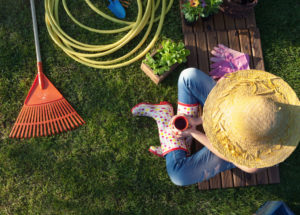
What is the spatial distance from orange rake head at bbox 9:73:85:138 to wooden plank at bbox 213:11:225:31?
211 cm

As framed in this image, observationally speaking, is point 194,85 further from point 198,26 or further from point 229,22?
point 229,22

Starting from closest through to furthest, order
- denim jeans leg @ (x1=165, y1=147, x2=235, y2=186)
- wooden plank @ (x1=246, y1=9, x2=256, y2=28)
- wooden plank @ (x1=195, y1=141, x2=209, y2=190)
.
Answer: denim jeans leg @ (x1=165, y1=147, x2=235, y2=186)
wooden plank @ (x1=195, y1=141, x2=209, y2=190)
wooden plank @ (x1=246, y1=9, x2=256, y2=28)

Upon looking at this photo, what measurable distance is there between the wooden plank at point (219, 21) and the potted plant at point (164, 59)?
0.65m

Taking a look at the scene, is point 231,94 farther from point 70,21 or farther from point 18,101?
point 18,101

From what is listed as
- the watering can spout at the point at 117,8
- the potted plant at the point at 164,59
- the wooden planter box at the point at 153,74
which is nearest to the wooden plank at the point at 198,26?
the potted plant at the point at 164,59

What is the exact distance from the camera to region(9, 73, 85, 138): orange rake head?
10.4ft

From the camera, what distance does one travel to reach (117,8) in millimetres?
3330

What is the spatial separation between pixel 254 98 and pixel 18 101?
2858mm

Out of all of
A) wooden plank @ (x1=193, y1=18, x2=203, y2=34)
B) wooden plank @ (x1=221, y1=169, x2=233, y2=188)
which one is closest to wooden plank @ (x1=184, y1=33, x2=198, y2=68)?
wooden plank @ (x1=193, y1=18, x2=203, y2=34)

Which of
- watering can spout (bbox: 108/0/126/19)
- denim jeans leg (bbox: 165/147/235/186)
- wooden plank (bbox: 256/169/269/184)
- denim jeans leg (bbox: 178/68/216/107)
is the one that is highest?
watering can spout (bbox: 108/0/126/19)

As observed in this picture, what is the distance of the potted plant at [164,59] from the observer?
9.58ft

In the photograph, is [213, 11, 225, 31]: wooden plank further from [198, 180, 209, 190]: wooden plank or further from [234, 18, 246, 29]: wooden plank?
[198, 180, 209, 190]: wooden plank

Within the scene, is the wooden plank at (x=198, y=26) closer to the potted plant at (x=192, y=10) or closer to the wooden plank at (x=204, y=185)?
the potted plant at (x=192, y=10)

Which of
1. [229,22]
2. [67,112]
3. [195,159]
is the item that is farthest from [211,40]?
[67,112]
